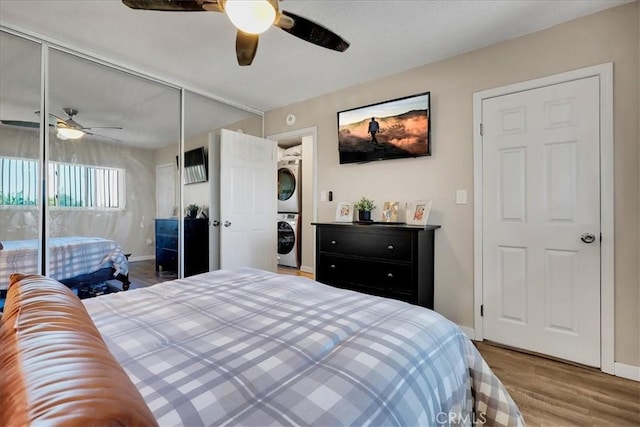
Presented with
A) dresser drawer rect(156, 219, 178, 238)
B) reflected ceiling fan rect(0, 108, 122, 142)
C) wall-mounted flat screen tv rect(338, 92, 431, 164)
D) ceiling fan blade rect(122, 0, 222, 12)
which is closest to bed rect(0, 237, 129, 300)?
dresser drawer rect(156, 219, 178, 238)

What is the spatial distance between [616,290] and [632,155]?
0.90m

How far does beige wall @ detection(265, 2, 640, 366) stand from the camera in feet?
6.61

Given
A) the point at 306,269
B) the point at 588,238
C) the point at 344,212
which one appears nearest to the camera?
the point at 588,238

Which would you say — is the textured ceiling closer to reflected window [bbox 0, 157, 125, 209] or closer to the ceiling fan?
the ceiling fan

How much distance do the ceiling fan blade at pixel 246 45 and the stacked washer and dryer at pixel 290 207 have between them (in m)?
3.37

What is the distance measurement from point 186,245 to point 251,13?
251cm

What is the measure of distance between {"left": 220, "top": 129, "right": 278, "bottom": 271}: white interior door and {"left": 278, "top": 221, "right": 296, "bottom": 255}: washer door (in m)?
1.28

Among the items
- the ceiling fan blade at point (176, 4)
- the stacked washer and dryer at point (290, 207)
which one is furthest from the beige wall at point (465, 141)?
the ceiling fan blade at point (176, 4)

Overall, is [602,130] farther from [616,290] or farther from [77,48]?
[77,48]

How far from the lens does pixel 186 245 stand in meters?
3.32

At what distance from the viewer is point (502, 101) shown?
2.48 meters

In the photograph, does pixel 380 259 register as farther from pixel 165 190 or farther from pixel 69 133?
pixel 69 133

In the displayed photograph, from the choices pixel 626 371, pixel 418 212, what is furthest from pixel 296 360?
pixel 626 371

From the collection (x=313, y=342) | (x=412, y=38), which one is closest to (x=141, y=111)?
(x=412, y=38)
